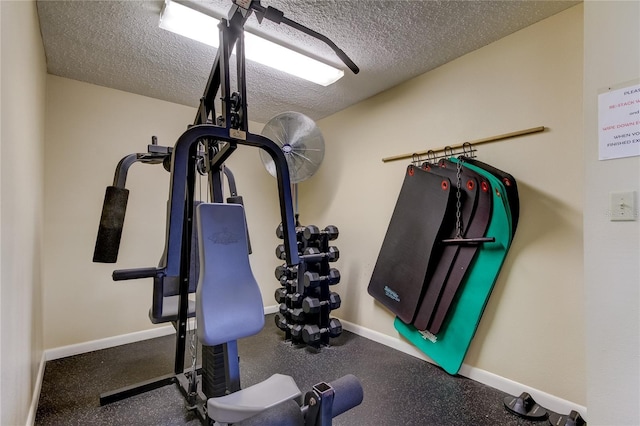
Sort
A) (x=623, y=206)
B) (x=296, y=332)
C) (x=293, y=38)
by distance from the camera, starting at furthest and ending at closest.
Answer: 1. (x=296, y=332)
2. (x=293, y=38)
3. (x=623, y=206)

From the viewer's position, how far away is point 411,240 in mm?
2570

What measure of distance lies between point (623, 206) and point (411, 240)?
4.64 ft

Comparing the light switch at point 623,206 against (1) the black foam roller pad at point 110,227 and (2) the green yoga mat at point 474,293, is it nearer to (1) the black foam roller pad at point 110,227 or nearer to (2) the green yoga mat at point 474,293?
(2) the green yoga mat at point 474,293

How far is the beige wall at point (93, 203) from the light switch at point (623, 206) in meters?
3.40

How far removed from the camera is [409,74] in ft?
8.79

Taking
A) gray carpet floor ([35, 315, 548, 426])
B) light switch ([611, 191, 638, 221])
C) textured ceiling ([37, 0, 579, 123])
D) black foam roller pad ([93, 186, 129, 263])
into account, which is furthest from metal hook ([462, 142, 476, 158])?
black foam roller pad ([93, 186, 129, 263])

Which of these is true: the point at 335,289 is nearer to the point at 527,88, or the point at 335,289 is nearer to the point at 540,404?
the point at 540,404

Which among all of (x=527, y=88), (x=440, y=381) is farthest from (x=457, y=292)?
(x=527, y=88)

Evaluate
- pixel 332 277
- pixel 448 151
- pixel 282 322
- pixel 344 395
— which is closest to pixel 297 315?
pixel 282 322

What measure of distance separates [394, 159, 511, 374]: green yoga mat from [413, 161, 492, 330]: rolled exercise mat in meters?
0.05

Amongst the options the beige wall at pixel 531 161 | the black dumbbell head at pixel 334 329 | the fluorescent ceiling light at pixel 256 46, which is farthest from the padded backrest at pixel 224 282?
the beige wall at pixel 531 161

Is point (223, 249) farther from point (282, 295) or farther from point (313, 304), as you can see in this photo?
point (282, 295)

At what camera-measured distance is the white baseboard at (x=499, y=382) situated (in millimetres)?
1826

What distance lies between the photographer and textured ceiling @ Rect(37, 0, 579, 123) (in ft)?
6.06
